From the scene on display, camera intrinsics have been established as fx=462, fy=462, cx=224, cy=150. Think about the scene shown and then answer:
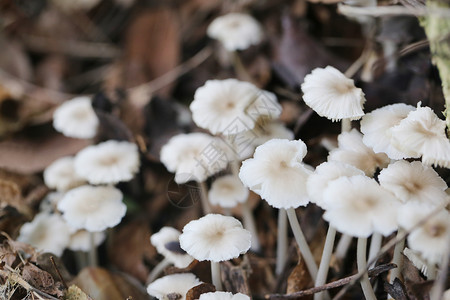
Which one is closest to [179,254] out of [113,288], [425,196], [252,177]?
[113,288]

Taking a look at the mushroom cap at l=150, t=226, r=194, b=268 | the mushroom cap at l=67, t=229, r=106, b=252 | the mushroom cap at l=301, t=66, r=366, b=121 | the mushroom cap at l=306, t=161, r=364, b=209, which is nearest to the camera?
the mushroom cap at l=306, t=161, r=364, b=209

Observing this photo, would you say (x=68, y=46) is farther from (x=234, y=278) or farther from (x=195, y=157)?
(x=234, y=278)

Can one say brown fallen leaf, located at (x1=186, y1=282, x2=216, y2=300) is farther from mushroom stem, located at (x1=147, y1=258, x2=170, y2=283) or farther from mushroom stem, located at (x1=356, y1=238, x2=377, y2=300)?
mushroom stem, located at (x1=356, y1=238, x2=377, y2=300)

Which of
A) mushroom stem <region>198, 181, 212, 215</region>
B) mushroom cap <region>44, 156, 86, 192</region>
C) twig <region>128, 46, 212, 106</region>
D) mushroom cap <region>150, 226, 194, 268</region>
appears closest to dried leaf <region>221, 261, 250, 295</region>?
mushroom cap <region>150, 226, 194, 268</region>

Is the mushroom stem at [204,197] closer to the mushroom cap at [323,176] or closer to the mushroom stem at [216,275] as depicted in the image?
the mushroom stem at [216,275]

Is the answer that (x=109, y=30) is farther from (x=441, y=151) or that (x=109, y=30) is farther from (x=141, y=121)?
(x=441, y=151)

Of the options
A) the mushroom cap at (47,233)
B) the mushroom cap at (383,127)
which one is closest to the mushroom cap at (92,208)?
the mushroom cap at (47,233)
